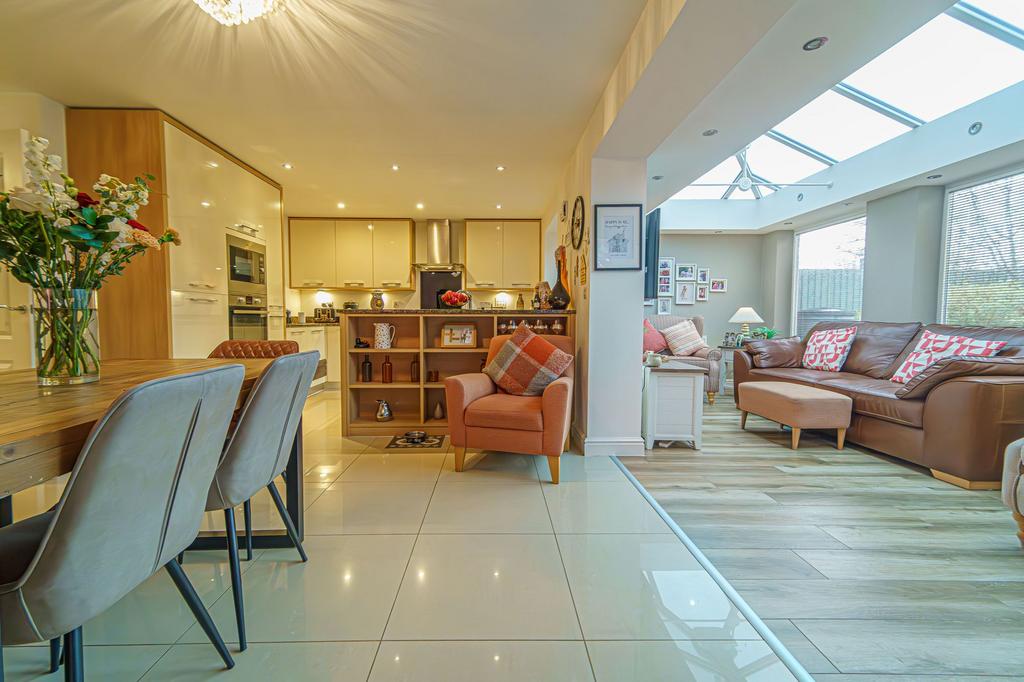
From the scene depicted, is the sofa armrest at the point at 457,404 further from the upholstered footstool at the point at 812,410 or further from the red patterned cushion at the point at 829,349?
the red patterned cushion at the point at 829,349

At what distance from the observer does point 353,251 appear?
20.0 ft

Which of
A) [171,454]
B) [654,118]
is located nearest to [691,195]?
[654,118]

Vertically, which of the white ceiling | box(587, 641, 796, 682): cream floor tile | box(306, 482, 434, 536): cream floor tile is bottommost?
box(306, 482, 434, 536): cream floor tile

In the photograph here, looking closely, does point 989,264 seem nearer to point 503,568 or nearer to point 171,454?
point 503,568

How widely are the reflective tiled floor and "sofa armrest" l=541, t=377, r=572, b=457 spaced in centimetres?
35

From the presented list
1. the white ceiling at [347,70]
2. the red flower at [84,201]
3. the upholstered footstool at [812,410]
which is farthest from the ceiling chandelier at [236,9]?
the upholstered footstool at [812,410]

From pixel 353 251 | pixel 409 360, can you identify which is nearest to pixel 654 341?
pixel 409 360

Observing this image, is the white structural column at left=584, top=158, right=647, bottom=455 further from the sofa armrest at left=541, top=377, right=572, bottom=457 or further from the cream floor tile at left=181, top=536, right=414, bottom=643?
the cream floor tile at left=181, top=536, right=414, bottom=643

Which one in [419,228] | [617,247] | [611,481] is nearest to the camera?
[611,481]

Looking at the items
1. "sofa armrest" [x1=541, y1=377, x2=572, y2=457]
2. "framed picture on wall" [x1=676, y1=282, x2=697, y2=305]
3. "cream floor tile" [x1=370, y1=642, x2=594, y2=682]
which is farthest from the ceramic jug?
"framed picture on wall" [x1=676, y1=282, x2=697, y2=305]

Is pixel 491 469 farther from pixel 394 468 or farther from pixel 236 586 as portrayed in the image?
pixel 236 586

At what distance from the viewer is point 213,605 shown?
1.51 m

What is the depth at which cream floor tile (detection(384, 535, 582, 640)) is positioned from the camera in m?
1.38

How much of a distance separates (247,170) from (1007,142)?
6.43 metres
